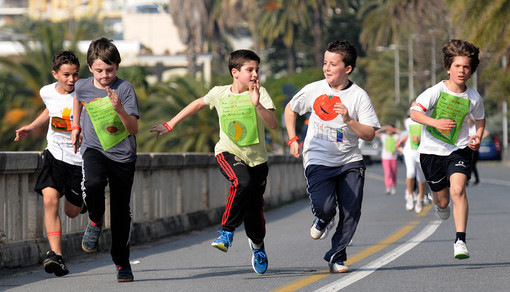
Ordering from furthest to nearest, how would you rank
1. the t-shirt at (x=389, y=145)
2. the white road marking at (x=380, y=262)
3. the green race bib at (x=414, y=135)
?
the t-shirt at (x=389, y=145) < the green race bib at (x=414, y=135) < the white road marking at (x=380, y=262)

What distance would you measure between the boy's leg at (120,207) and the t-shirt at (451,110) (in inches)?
97.7

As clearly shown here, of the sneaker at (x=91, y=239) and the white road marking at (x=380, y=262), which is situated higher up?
the sneaker at (x=91, y=239)

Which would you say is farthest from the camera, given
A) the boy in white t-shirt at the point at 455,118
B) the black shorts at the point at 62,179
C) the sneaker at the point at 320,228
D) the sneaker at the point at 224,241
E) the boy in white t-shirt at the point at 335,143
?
the boy in white t-shirt at the point at 455,118

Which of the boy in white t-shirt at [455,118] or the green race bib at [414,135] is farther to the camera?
the green race bib at [414,135]

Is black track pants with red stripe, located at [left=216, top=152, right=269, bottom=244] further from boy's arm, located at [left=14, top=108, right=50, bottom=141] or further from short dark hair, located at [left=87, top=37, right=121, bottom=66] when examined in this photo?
boy's arm, located at [left=14, top=108, right=50, bottom=141]

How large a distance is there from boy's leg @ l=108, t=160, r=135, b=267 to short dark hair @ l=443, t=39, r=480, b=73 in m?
2.78

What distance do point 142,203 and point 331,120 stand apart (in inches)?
189

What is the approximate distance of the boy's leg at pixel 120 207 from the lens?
26.4 feet

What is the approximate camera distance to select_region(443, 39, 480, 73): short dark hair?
28.4 feet

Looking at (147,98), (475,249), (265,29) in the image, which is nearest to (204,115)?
(147,98)

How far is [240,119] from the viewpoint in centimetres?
815

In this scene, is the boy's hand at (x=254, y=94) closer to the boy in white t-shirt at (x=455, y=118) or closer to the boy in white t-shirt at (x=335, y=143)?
the boy in white t-shirt at (x=335, y=143)

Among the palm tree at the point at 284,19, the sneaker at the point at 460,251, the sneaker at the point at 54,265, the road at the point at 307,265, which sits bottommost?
the road at the point at 307,265

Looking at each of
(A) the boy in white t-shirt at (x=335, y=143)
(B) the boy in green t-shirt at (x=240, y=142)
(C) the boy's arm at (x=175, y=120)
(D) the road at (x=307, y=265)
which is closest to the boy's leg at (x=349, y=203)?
(A) the boy in white t-shirt at (x=335, y=143)
